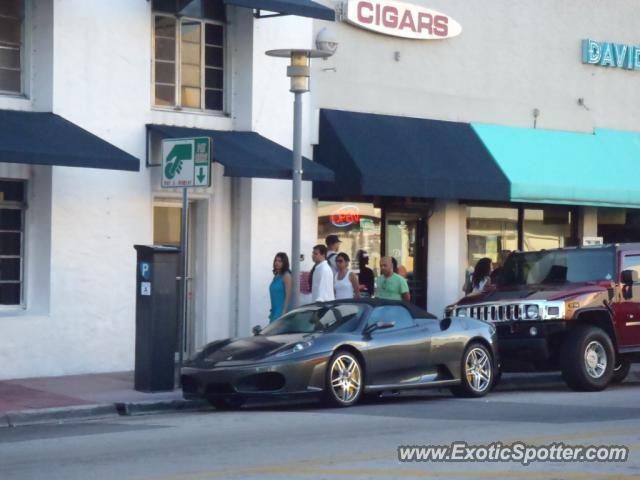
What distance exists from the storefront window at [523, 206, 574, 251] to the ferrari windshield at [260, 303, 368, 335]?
9717 millimetres

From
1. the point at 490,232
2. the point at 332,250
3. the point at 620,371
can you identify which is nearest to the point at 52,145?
the point at 332,250

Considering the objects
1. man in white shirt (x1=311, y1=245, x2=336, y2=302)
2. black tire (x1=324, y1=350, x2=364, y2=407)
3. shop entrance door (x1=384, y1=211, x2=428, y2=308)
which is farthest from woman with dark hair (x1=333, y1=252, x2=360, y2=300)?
black tire (x1=324, y1=350, x2=364, y2=407)

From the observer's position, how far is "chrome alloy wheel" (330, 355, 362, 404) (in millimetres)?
14430

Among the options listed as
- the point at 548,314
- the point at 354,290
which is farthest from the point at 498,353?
the point at 354,290

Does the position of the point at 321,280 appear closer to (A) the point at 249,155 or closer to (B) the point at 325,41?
(A) the point at 249,155

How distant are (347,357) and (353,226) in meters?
7.37

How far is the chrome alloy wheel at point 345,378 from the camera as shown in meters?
14.4

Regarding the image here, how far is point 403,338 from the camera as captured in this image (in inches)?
603

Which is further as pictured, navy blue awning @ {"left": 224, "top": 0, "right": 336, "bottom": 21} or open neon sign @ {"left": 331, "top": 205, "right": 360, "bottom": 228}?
open neon sign @ {"left": 331, "top": 205, "right": 360, "bottom": 228}

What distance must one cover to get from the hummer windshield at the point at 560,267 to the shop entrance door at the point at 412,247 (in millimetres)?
4273

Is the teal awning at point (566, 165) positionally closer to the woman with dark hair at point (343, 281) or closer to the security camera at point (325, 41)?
the security camera at point (325, 41)

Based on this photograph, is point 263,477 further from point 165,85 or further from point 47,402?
point 165,85

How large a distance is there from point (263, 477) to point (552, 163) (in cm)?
1536

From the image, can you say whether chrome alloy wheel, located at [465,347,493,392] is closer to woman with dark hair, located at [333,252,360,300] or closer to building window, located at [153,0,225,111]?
woman with dark hair, located at [333,252,360,300]
